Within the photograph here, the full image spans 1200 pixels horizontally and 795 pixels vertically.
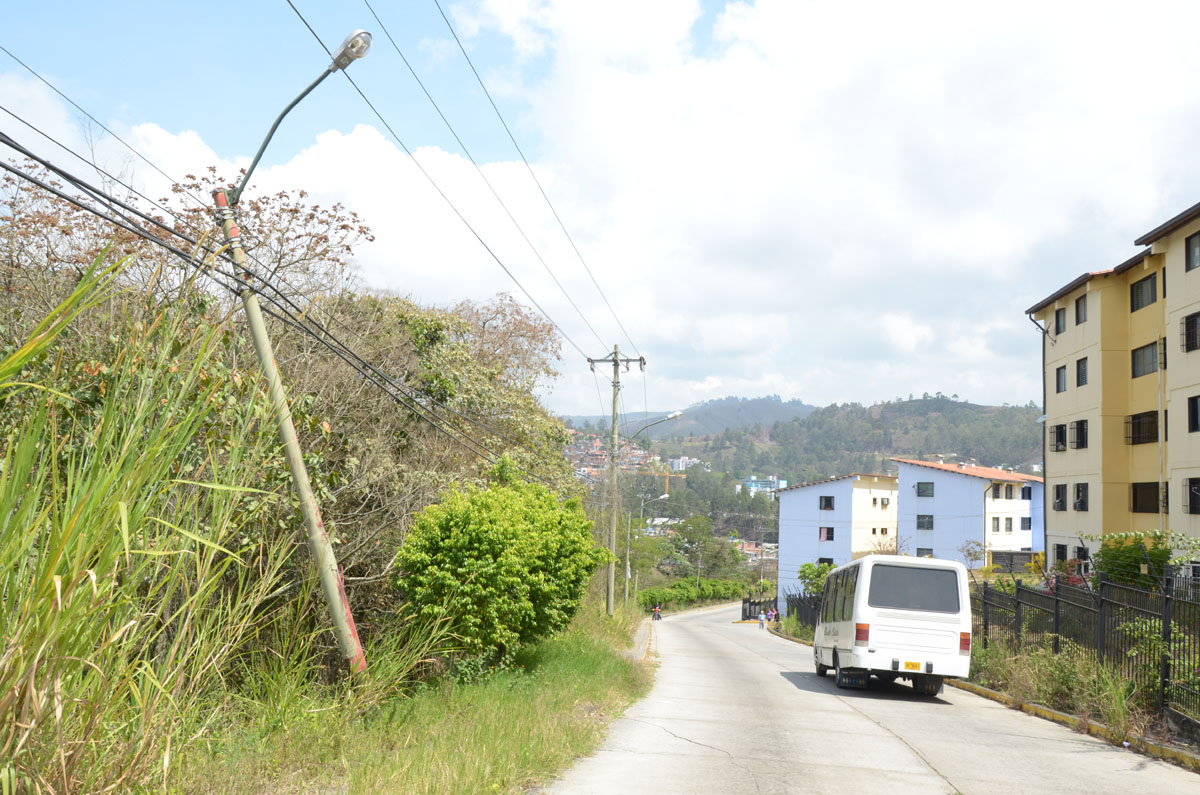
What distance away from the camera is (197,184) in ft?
67.9

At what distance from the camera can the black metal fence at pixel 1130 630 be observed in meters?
11.5

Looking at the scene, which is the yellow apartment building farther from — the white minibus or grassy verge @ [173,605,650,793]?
grassy verge @ [173,605,650,793]

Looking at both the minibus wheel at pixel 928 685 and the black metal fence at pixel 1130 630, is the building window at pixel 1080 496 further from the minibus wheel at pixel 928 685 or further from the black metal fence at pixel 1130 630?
the minibus wheel at pixel 928 685

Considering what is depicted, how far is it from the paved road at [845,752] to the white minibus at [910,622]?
67cm

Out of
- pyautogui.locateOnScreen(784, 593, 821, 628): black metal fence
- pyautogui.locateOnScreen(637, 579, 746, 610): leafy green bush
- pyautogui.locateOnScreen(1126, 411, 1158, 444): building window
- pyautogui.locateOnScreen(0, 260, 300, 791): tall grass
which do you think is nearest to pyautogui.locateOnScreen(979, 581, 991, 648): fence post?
pyautogui.locateOnScreen(1126, 411, 1158, 444): building window

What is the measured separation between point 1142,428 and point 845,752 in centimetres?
2976

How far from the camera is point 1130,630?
41.5ft

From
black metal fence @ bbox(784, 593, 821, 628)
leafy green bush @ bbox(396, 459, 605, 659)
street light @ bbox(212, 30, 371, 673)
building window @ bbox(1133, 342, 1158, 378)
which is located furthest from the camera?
black metal fence @ bbox(784, 593, 821, 628)

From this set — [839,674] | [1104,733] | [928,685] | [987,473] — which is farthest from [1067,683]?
[987,473]

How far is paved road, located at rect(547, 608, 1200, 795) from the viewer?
8617 millimetres

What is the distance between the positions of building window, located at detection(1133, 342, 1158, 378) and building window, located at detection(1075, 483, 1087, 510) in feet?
17.2

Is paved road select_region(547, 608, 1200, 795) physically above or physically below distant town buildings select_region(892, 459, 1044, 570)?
below

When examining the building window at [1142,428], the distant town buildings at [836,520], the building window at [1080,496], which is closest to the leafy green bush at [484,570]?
the building window at [1142,428]

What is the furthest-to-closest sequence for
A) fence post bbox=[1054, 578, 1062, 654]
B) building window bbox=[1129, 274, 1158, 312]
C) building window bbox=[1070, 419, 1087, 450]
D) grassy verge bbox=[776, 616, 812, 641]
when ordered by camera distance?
grassy verge bbox=[776, 616, 812, 641] → building window bbox=[1070, 419, 1087, 450] → building window bbox=[1129, 274, 1158, 312] → fence post bbox=[1054, 578, 1062, 654]
